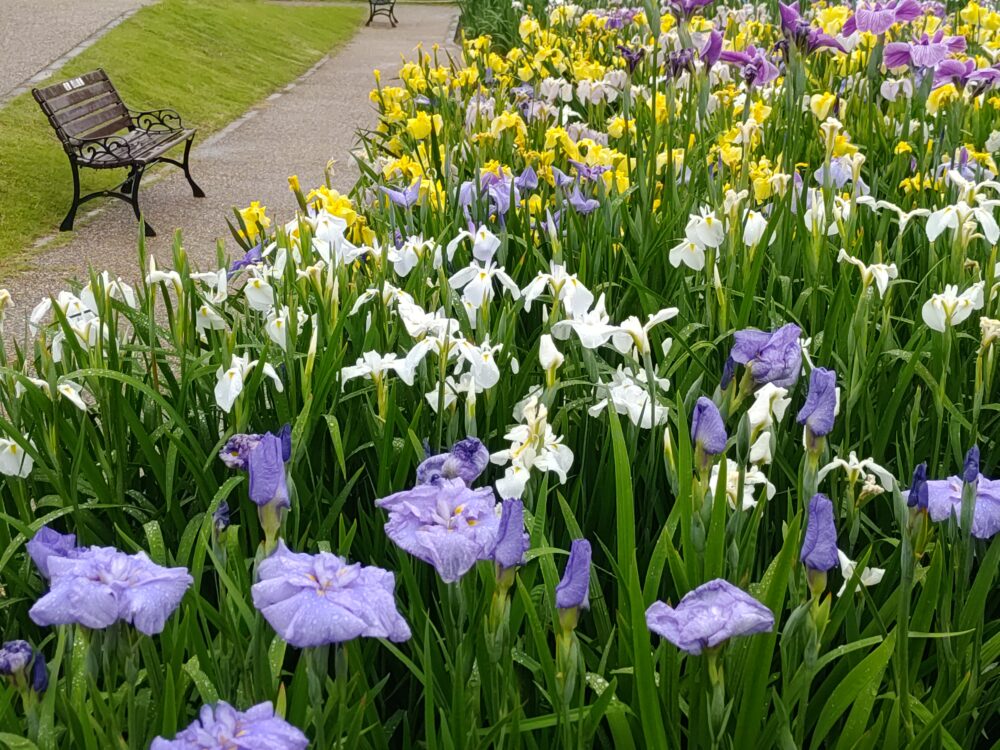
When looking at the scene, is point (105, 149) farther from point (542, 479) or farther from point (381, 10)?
point (381, 10)

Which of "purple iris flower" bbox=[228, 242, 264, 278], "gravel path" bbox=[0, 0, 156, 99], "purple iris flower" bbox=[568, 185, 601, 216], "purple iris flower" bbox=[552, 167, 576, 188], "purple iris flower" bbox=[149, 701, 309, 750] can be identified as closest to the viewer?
"purple iris flower" bbox=[149, 701, 309, 750]

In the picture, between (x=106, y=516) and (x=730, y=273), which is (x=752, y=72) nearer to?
(x=730, y=273)

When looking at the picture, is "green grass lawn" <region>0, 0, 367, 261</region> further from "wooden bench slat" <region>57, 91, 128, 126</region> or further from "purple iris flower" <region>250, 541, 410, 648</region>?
"purple iris flower" <region>250, 541, 410, 648</region>

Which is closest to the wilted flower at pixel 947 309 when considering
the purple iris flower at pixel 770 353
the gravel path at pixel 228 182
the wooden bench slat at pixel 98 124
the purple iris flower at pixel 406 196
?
the purple iris flower at pixel 770 353

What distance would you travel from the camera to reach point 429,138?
161 inches

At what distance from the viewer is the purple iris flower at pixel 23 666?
109 cm

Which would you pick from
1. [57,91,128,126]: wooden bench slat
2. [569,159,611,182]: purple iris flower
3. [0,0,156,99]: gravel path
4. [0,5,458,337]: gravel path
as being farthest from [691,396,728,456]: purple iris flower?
[0,0,156,99]: gravel path

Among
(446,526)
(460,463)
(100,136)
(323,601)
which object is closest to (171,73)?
(100,136)

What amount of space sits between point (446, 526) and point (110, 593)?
0.33 m

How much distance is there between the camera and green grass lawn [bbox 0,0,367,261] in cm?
668

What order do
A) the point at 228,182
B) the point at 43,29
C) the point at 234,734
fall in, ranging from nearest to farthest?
the point at 234,734
the point at 228,182
the point at 43,29

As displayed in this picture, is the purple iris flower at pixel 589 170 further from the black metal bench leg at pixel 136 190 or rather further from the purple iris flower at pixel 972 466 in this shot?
the black metal bench leg at pixel 136 190

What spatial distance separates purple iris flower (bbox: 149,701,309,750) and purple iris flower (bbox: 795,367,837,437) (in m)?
0.71

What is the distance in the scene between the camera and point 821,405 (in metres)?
1.26
